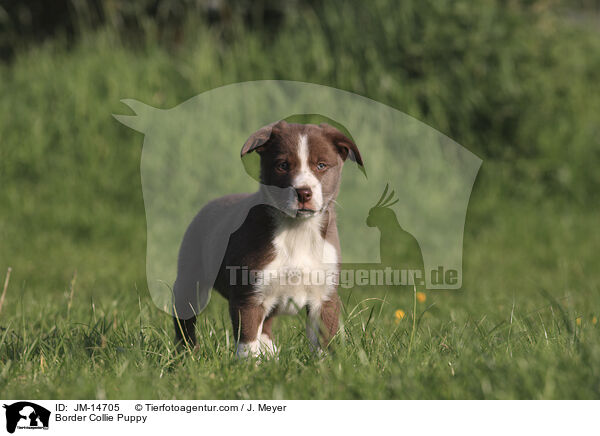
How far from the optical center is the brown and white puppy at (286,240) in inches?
128

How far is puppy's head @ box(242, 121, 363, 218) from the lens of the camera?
3.20 meters

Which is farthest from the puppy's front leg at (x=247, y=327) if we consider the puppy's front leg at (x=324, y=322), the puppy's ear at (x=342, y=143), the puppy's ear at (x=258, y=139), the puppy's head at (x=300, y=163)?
the puppy's ear at (x=342, y=143)

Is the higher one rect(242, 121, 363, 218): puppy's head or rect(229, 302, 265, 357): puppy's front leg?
rect(242, 121, 363, 218): puppy's head

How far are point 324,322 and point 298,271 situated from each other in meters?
0.32

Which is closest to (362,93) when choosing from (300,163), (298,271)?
(300,163)

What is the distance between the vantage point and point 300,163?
10.7ft

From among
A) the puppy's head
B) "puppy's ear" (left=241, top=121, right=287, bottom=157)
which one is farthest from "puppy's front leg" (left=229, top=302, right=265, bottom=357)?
"puppy's ear" (left=241, top=121, right=287, bottom=157)

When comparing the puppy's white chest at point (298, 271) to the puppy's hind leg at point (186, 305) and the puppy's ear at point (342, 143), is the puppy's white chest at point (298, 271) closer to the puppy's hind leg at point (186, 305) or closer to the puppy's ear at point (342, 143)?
the puppy's ear at point (342, 143)

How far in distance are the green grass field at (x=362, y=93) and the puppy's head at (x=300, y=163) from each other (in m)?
0.78

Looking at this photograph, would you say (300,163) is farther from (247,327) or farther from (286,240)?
(247,327)
